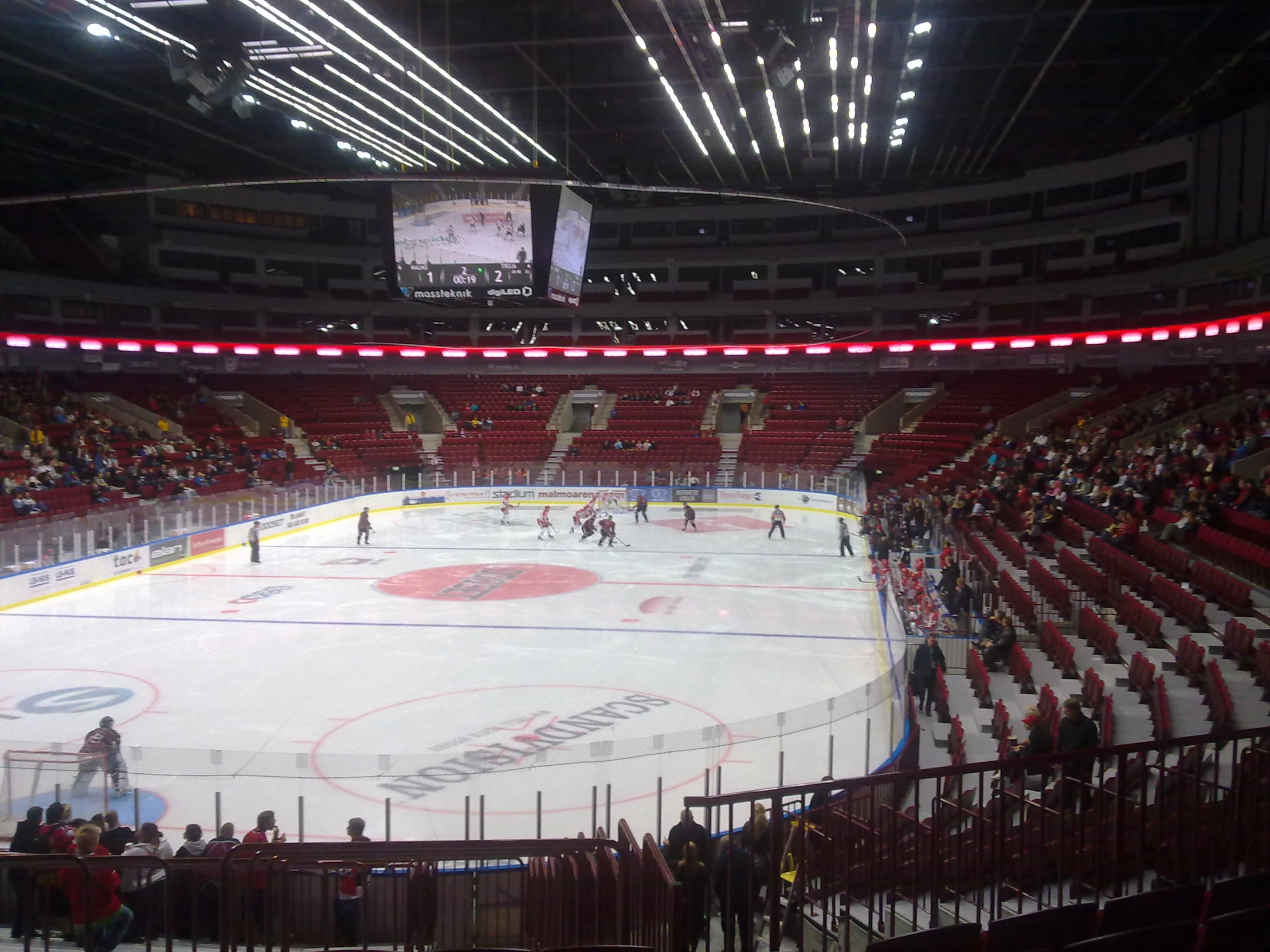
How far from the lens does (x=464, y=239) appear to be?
1720 centimetres

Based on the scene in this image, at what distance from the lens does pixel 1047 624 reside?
11.9m

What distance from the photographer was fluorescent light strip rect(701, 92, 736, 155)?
800 inches

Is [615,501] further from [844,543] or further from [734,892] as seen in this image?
[734,892]

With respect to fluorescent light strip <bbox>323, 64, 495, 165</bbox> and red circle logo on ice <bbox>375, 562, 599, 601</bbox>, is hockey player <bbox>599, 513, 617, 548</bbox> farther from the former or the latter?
fluorescent light strip <bbox>323, 64, 495, 165</bbox>

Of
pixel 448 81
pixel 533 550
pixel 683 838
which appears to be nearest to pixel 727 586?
pixel 533 550

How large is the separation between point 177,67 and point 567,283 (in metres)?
7.86

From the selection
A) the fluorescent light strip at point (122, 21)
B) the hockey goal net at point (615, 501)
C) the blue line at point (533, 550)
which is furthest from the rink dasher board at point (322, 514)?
the fluorescent light strip at point (122, 21)

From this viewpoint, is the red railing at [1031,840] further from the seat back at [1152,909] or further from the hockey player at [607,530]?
the hockey player at [607,530]

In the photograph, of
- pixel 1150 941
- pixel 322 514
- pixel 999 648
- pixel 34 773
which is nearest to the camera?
pixel 1150 941

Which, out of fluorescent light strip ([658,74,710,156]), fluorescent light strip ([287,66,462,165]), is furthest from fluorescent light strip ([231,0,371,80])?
fluorescent light strip ([658,74,710,156])

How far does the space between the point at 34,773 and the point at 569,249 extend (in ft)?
44.9

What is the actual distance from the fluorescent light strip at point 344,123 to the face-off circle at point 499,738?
13712 mm

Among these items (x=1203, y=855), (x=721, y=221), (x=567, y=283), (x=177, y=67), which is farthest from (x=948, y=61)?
(x=721, y=221)

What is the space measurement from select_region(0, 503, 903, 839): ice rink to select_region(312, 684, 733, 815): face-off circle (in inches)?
1.2
